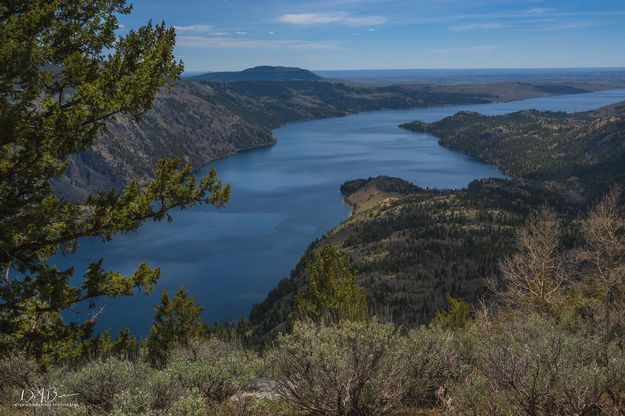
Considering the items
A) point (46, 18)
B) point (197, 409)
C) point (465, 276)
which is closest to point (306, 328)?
point (197, 409)

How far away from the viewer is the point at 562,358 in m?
14.3

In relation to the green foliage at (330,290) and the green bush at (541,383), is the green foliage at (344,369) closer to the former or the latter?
the green bush at (541,383)

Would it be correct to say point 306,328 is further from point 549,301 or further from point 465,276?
point 465,276

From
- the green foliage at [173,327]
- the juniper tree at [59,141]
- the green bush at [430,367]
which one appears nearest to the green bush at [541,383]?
the green bush at [430,367]

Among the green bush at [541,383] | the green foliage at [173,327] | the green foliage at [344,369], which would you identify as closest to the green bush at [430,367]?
the green foliage at [344,369]

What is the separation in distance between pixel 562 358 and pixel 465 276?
15997 centimetres

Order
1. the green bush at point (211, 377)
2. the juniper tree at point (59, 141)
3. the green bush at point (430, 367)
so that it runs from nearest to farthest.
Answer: the juniper tree at point (59, 141)
the green bush at point (430, 367)
the green bush at point (211, 377)

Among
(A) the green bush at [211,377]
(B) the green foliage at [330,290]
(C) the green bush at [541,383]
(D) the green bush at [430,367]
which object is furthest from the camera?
(B) the green foliage at [330,290]

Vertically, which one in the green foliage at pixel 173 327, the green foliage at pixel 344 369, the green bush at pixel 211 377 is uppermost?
the green foliage at pixel 344 369

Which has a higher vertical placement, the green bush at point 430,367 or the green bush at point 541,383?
the green bush at point 541,383

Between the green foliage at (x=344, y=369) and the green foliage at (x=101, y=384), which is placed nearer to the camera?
the green foliage at (x=344, y=369)

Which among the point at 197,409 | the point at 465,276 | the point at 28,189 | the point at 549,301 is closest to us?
the point at 197,409

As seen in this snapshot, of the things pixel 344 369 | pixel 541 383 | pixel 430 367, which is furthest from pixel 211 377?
pixel 541 383

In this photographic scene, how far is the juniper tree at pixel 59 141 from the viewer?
14.3 meters
